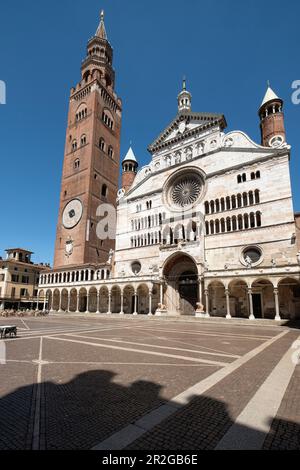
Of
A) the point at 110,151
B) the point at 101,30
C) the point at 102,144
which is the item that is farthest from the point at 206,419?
the point at 101,30

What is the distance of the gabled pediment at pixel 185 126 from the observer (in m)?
38.1

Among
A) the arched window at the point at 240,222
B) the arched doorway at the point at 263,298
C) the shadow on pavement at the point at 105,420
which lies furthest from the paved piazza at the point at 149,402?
the arched window at the point at 240,222

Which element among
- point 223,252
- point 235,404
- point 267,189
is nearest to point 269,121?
point 267,189

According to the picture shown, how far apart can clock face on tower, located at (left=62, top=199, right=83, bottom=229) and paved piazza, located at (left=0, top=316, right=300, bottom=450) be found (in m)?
42.4

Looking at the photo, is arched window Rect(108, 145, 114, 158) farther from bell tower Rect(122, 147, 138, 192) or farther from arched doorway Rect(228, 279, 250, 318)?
arched doorway Rect(228, 279, 250, 318)

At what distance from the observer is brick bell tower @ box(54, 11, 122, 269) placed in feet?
159

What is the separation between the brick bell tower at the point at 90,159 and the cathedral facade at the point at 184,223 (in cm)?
30

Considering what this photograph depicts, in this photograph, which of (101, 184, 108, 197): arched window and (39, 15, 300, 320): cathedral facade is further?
(101, 184, 108, 197): arched window

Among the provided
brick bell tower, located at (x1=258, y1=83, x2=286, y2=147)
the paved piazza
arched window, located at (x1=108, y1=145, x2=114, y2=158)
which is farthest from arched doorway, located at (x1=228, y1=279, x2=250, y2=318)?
arched window, located at (x1=108, y1=145, x2=114, y2=158)

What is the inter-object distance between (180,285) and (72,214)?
88.5 feet

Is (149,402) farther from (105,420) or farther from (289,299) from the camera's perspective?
(289,299)

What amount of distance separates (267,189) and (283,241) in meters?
6.61

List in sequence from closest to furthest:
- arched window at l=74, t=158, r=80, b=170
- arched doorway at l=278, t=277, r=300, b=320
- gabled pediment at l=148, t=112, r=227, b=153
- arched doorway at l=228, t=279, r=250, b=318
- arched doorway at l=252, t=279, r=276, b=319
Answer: arched doorway at l=278, t=277, r=300, b=320, arched doorway at l=252, t=279, r=276, b=319, arched doorway at l=228, t=279, r=250, b=318, gabled pediment at l=148, t=112, r=227, b=153, arched window at l=74, t=158, r=80, b=170

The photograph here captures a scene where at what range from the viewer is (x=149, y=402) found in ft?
15.7
